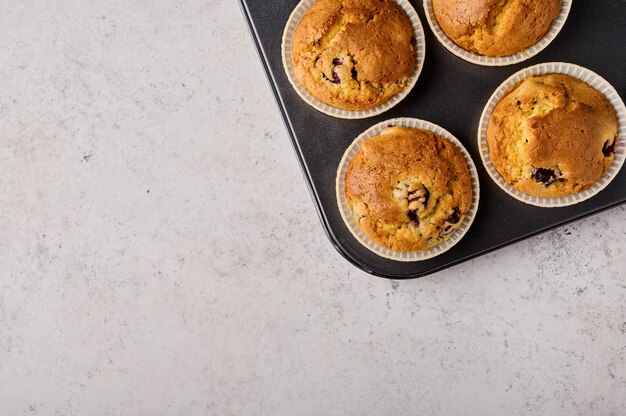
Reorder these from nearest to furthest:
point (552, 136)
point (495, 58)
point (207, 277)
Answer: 1. point (552, 136)
2. point (495, 58)
3. point (207, 277)

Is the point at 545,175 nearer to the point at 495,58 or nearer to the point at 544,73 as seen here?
the point at 544,73

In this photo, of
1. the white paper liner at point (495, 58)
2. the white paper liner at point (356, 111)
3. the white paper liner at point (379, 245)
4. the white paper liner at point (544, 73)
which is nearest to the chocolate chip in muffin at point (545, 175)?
the white paper liner at point (544, 73)

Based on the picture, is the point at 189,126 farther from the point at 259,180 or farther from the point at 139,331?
the point at 139,331

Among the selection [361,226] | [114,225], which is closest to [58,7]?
[114,225]

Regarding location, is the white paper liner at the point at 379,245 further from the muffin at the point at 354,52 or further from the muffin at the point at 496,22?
the muffin at the point at 496,22

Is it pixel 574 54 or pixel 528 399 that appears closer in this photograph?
pixel 574 54

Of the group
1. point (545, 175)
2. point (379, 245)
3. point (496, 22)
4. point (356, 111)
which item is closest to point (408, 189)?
point (379, 245)
